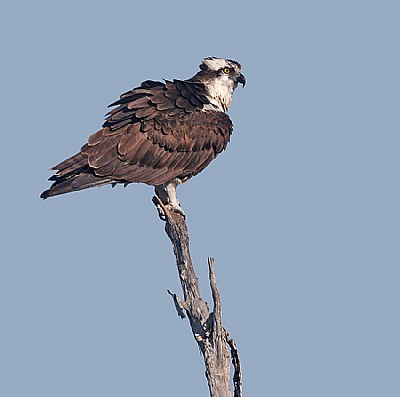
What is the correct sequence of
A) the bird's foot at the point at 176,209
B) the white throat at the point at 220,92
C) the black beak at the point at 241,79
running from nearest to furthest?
the bird's foot at the point at 176,209, the white throat at the point at 220,92, the black beak at the point at 241,79

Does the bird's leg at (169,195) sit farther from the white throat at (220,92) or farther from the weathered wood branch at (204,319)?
the white throat at (220,92)

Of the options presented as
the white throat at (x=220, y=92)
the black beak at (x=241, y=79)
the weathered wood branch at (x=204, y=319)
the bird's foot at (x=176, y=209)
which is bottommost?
the weathered wood branch at (x=204, y=319)

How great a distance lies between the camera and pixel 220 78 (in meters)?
13.2

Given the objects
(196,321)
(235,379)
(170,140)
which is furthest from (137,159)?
(235,379)

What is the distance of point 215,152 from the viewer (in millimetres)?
12531

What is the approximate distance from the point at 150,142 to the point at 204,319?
247 cm

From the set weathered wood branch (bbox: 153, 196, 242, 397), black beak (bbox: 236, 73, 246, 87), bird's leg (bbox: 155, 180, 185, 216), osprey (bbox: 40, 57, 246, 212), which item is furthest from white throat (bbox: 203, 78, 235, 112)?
weathered wood branch (bbox: 153, 196, 242, 397)

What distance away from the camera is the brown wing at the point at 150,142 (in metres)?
11.6

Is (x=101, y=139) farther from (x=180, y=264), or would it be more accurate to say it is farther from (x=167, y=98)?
(x=180, y=264)

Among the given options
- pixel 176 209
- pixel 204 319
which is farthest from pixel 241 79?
pixel 204 319

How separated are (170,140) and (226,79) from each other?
1749 mm

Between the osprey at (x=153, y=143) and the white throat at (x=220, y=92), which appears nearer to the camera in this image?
the osprey at (x=153, y=143)

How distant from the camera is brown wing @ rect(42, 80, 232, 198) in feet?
38.1

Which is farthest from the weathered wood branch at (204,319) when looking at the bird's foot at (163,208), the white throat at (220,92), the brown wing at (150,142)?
the white throat at (220,92)
